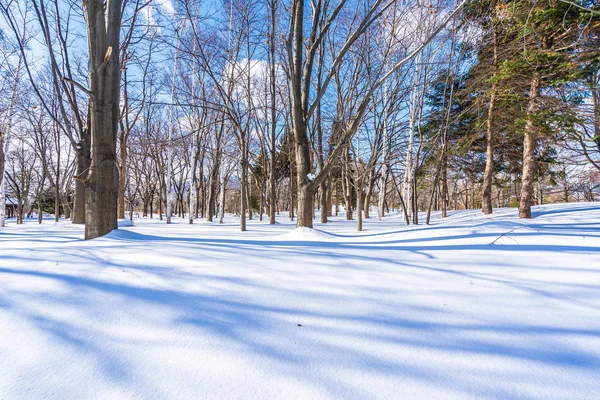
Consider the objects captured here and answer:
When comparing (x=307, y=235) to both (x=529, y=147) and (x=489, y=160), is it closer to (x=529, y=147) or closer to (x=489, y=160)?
(x=529, y=147)

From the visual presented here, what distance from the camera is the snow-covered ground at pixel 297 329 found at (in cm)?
93

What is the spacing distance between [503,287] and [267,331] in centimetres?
170

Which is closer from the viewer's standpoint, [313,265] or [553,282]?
[553,282]

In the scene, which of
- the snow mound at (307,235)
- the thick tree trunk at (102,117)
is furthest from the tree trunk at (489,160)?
the thick tree trunk at (102,117)

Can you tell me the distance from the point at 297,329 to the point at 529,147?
31.7ft

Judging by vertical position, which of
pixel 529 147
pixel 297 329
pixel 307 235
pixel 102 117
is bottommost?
pixel 297 329

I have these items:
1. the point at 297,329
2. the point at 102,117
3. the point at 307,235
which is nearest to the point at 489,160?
the point at 307,235

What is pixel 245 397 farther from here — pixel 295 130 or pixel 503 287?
pixel 295 130

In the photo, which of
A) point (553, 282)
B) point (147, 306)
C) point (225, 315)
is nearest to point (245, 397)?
point (225, 315)

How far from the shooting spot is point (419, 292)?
174cm

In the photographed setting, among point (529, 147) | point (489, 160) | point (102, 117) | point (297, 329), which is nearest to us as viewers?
point (297, 329)

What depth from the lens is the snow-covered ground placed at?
0.93 meters

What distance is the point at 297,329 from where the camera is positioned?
1.29 m

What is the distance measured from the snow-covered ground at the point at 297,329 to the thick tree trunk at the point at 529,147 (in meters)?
6.92
